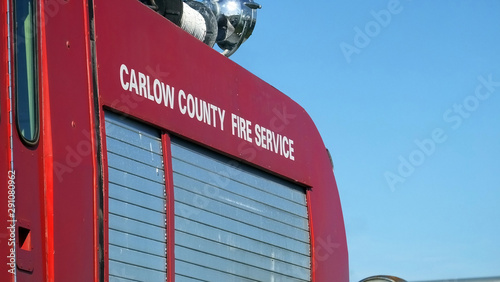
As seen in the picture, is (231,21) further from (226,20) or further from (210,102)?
(210,102)

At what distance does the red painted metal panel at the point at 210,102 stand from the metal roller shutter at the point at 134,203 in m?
0.11

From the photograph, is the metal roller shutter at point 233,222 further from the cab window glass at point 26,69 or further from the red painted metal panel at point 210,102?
the cab window glass at point 26,69

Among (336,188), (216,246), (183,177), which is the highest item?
(336,188)

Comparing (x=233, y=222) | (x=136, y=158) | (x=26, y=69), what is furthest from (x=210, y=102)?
(x=26, y=69)

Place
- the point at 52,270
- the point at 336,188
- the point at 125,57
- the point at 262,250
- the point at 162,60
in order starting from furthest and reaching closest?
1. the point at 336,188
2. the point at 262,250
3. the point at 162,60
4. the point at 125,57
5. the point at 52,270

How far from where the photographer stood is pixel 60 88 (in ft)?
12.2

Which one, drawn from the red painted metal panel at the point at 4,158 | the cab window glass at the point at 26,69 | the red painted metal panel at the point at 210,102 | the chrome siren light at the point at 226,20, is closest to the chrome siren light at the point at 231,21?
the chrome siren light at the point at 226,20

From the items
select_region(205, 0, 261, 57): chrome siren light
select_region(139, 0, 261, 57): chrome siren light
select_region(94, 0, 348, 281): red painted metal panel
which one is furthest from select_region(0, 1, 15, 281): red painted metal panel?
select_region(205, 0, 261, 57): chrome siren light

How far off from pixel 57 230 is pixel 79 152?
379mm

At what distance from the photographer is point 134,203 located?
404 cm

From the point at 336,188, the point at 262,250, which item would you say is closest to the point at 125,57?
the point at 262,250

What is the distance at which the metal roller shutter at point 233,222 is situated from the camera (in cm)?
437

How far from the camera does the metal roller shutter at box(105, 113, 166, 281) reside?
3.91 metres

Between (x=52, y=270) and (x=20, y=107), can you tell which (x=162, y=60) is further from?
(x=52, y=270)
